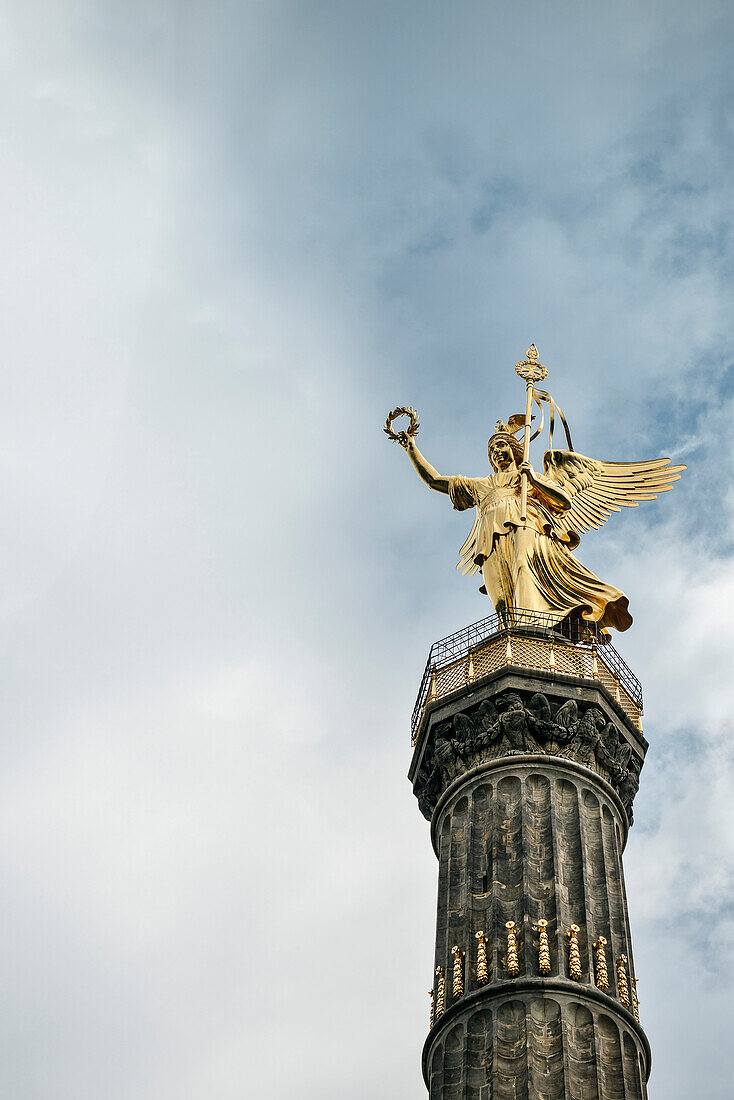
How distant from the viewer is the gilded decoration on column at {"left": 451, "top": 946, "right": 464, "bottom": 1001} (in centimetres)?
3089

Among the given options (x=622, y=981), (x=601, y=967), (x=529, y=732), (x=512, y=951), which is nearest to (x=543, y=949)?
(x=512, y=951)

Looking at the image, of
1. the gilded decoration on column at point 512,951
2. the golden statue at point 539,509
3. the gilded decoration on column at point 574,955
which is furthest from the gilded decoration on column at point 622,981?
the golden statue at point 539,509

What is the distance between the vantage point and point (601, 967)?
101ft

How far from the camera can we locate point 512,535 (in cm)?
3950

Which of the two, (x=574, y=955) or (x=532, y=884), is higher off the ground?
(x=532, y=884)

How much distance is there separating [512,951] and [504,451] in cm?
1549

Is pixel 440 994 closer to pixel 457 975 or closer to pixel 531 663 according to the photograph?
pixel 457 975

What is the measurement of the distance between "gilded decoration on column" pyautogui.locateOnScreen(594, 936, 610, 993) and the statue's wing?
43.1 ft

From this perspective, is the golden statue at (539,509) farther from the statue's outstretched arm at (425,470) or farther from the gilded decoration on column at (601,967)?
the gilded decoration on column at (601,967)

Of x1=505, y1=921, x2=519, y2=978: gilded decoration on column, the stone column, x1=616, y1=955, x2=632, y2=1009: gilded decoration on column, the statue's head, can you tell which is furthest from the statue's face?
x1=616, y1=955, x2=632, y2=1009: gilded decoration on column

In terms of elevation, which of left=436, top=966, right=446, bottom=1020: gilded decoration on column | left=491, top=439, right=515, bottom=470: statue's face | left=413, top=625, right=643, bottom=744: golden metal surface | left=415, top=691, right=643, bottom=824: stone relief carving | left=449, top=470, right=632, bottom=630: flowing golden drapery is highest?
left=491, top=439, right=515, bottom=470: statue's face

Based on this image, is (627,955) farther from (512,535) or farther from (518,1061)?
(512,535)

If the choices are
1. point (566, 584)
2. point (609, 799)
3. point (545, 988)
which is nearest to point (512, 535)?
point (566, 584)

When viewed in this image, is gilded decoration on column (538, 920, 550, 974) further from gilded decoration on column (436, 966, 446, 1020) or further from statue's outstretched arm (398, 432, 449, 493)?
statue's outstretched arm (398, 432, 449, 493)
